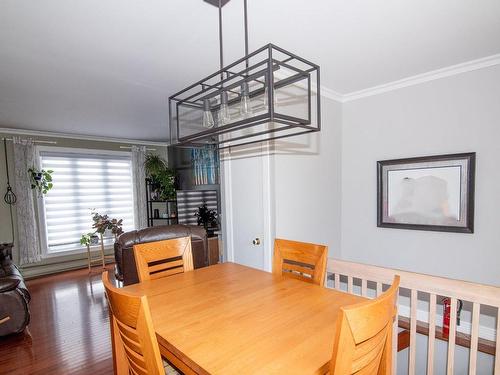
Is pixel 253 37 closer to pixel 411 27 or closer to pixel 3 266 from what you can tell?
pixel 411 27

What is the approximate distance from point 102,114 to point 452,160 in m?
4.05

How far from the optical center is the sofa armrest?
103 inches

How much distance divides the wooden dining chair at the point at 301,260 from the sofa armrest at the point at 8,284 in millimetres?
2617

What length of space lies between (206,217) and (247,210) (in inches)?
95.6

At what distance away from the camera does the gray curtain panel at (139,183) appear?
571 centimetres

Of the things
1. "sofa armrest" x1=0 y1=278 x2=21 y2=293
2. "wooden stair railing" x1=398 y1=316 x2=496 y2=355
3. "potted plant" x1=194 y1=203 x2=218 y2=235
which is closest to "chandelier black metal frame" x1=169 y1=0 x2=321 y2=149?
"wooden stair railing" x1=398 y1=316 x2=496 y2=355

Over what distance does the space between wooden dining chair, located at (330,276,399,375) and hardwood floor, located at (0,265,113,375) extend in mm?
2132

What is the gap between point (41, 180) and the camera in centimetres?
465

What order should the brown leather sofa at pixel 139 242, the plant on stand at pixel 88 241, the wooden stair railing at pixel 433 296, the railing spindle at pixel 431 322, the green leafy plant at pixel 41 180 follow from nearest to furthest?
the wooden stair railing at pixel 433 296 → the railing spindle at pixel 431 322 → the brown leather sofa at pixel 139 242 → the green leafy plant at pixel 41 180 → the plant on stand at pixel 88 241

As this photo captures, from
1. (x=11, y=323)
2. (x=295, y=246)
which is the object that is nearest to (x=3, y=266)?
(x=11, y=323)

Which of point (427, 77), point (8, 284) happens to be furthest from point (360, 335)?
point (8, 284)

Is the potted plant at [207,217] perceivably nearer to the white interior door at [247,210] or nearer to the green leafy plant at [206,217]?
the green leafy plant at [206,217]

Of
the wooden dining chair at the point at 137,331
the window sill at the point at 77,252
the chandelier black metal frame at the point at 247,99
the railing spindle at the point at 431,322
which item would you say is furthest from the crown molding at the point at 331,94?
the window sill at the point at 77,252

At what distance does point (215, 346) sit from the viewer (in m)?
1.00
